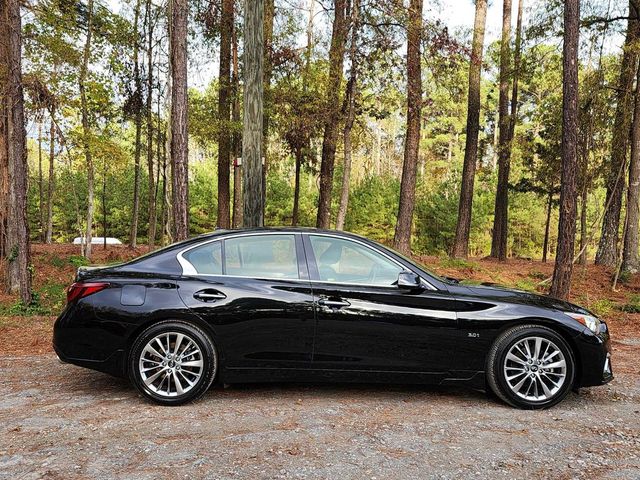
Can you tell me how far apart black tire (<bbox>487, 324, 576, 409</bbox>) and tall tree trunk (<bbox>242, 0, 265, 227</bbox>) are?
4718mm

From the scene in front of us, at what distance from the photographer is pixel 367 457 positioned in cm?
331

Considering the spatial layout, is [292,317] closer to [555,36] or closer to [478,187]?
[555,36]

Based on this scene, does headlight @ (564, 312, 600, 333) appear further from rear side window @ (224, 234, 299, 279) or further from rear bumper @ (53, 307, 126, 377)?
rear bumper @ (53, 307, 126, 377)

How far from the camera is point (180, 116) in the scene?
30.4 ft

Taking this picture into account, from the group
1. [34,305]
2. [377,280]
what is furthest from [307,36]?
[377,280]

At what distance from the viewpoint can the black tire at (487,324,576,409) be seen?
171 inches

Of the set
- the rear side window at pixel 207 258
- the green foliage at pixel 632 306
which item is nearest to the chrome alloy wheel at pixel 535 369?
the rear side window at pixel 207 258

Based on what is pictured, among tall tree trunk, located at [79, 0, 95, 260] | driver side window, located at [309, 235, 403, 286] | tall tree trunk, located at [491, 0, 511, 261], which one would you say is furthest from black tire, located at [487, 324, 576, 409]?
tall tree trunk, located at [491, 0, 511, 261]

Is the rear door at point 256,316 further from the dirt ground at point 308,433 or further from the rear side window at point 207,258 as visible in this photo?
the dirt ground at point 308,433

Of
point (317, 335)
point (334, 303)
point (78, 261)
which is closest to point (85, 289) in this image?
point (317, 335)

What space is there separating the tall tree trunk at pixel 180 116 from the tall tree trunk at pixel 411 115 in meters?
6.18

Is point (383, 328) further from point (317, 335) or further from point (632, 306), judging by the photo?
point (632, 306)

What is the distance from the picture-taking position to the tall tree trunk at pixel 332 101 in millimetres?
13594

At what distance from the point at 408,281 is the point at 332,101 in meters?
11.0
